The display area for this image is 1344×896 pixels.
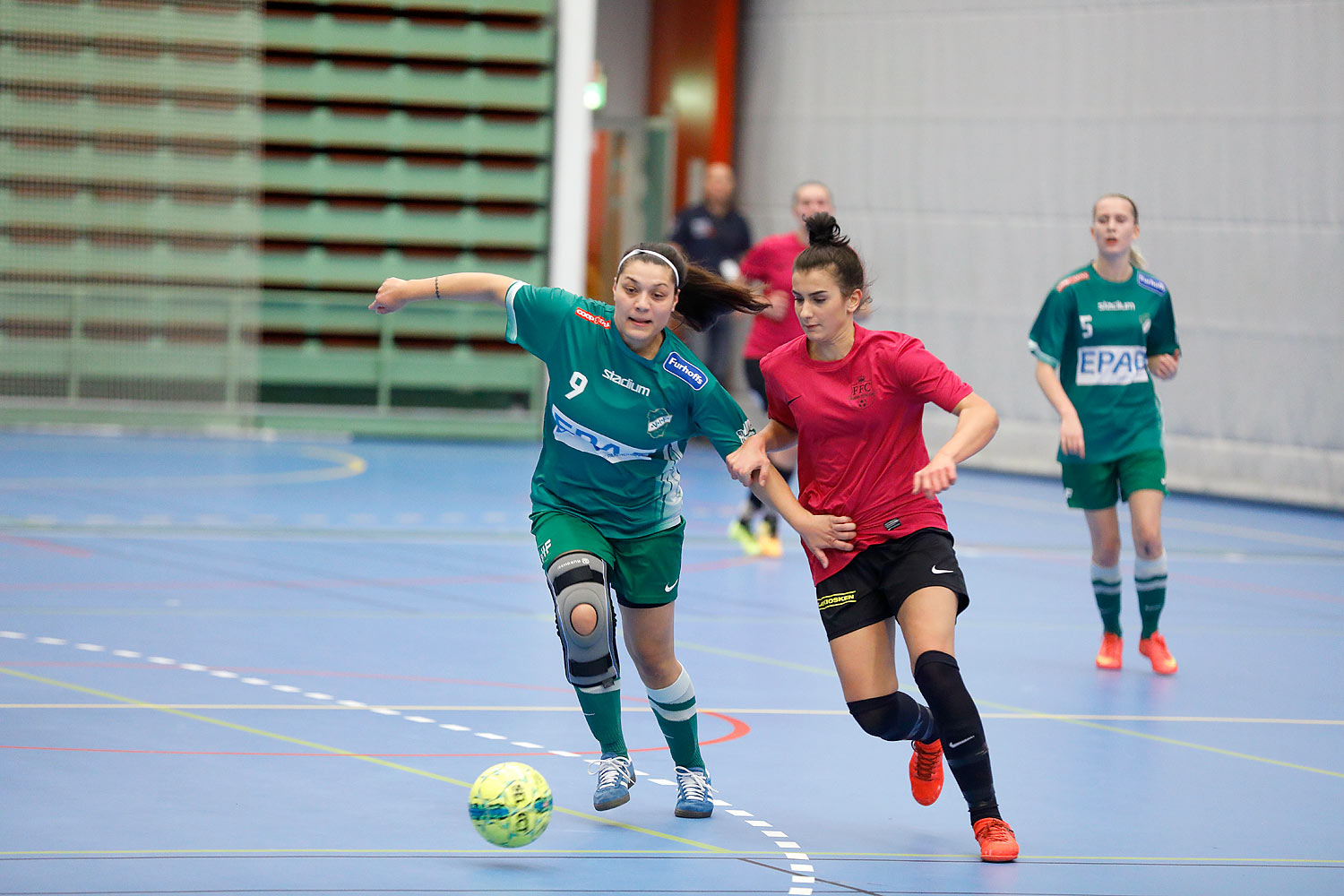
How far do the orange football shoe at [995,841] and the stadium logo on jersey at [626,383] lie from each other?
4.77 feet

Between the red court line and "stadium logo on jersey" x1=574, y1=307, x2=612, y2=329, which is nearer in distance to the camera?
"stadium logo on jersey" x1=574, y1=307, x2=612, y2=329

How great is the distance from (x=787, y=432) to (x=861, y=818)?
3.62ft

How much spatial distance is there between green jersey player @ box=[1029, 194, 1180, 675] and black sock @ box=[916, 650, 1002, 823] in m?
2.72

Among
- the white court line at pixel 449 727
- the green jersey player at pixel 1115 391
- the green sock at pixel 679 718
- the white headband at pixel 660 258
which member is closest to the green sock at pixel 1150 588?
the green jersey player at pixel 1115 391

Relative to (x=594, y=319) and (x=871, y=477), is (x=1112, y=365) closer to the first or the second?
(x=871, y=477)

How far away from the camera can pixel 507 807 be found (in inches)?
161

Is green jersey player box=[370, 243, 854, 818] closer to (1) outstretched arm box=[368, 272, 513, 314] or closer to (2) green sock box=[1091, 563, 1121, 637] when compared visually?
(1) outstretched arm box=[368, 272, 513, 314]

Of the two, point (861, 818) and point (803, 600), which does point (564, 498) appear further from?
point (803, 600)

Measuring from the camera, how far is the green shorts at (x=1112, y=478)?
6.82 metres

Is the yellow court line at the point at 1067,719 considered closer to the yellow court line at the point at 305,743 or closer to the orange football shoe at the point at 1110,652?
the orange football shoe at the point at 1110,652

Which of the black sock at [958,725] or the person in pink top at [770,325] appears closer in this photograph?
the black sock at [958,725]

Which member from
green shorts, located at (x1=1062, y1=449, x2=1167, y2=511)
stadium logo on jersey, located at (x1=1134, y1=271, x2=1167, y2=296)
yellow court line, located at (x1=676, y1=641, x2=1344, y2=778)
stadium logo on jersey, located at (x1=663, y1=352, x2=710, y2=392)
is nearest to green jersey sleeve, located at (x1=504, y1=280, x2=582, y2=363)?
stadium logo on jersey, located at (x1=663, y1=352, x2=710, y2=392)

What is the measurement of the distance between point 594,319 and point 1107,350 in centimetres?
305

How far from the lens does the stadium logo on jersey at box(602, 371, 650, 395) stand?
4520 mm
